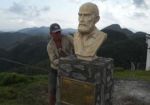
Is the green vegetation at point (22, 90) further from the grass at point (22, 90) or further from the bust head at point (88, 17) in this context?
the bust head at point (88, 17)

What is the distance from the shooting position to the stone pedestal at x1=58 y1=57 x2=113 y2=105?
714 cm

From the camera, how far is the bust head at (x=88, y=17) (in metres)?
7.22

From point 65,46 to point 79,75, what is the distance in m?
0.82

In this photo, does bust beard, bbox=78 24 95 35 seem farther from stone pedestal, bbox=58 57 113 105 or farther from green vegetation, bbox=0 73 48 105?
green vegetation, bbox=0 73 48 105

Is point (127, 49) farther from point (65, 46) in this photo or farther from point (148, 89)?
point (65, 46)

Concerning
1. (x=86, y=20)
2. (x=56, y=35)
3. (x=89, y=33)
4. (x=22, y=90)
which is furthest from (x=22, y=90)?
(x=86, y=20)

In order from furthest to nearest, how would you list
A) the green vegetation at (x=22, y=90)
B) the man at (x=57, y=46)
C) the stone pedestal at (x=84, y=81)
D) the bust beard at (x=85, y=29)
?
the green vegetation at (x=22, y=90) → the man at (x=57, y=46) → the bust beard at (x=85, y=29) → the stone pedestal at (x=84, y=81)

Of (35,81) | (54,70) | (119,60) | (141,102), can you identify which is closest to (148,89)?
(141,102)

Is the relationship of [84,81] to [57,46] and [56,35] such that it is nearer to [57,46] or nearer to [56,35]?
[57,46]

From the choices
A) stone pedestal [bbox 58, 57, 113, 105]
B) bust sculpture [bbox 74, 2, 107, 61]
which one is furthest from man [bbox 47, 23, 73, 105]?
bust sculpture [bbox 74, 2, 107, 61]

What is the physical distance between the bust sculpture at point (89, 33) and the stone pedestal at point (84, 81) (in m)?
0.18

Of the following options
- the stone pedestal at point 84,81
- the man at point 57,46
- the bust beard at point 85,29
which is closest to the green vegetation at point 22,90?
the man at point 57,46

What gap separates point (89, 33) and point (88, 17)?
1.07 ft

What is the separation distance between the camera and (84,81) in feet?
23.8
